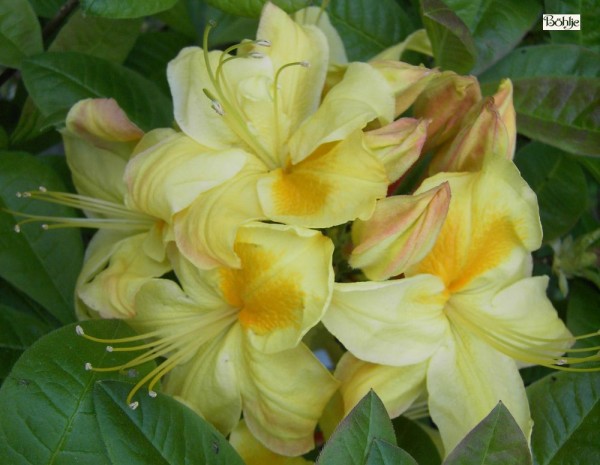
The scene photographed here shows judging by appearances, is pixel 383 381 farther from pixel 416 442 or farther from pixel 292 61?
pixel 292 61

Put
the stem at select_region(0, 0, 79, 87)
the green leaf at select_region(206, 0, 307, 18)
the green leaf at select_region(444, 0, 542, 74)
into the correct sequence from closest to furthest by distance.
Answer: the green leaf at select_region(206, 0, 307, 18)
the green leaf at select_region(444, 0, 542, 74)
the stem at select_region(0, 0, 79, 87)

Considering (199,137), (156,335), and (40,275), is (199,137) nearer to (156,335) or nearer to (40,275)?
(156,335)

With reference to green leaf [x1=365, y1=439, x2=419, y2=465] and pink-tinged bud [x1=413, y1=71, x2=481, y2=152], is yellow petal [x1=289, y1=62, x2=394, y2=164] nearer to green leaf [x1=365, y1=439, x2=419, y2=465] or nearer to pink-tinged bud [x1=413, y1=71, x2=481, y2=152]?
pink-tinged bud [x1=413, y1=71, x2=481, y2=152]

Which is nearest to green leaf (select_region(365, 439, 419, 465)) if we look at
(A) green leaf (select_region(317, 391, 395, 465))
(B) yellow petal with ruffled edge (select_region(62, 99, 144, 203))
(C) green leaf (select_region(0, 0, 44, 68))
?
(A) green leaf (select_region(317, 391, 395, 465))

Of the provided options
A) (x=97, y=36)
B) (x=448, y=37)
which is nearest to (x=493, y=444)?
(x=448, y=37)

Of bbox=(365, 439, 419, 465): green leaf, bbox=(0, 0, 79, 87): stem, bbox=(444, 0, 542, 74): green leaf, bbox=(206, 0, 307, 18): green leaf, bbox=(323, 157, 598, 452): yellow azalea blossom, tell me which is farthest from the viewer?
bbox=(0, 0, 79, 87): stem

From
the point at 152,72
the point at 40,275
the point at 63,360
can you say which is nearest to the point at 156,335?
the point at 63,360

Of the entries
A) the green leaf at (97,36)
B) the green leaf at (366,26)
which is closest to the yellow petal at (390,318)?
the green leaf at (366,26)
